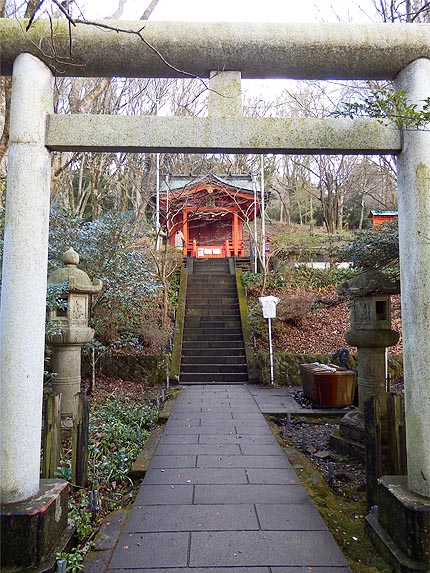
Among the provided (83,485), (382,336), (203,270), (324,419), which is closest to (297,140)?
(382,336)

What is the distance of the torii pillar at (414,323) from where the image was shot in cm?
254

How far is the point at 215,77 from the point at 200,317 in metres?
9.76

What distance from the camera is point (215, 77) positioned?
2967 millimetres

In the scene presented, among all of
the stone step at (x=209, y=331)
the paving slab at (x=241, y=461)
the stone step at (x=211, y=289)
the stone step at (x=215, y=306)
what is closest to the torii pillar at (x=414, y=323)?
the paving slab at (x=241, y=461)

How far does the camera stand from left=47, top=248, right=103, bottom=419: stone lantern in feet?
18.3

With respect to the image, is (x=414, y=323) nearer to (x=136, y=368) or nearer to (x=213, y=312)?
(x=136, y=368)

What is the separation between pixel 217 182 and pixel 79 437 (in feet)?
49.2

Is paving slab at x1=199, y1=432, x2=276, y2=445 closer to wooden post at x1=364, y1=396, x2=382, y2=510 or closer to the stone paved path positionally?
the stone paved path

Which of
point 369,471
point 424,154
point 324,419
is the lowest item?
point 324,419

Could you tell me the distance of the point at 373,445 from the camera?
3.14m

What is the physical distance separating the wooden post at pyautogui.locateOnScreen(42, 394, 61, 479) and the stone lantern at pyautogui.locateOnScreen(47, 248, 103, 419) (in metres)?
2.44

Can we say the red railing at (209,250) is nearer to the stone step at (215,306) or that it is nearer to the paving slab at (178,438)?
the stone step at (215,306)

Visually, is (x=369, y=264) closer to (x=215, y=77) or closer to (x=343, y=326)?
(x=215, y=77)

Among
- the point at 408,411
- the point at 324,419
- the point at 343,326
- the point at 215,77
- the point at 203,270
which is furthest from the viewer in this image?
the point at 203,270
